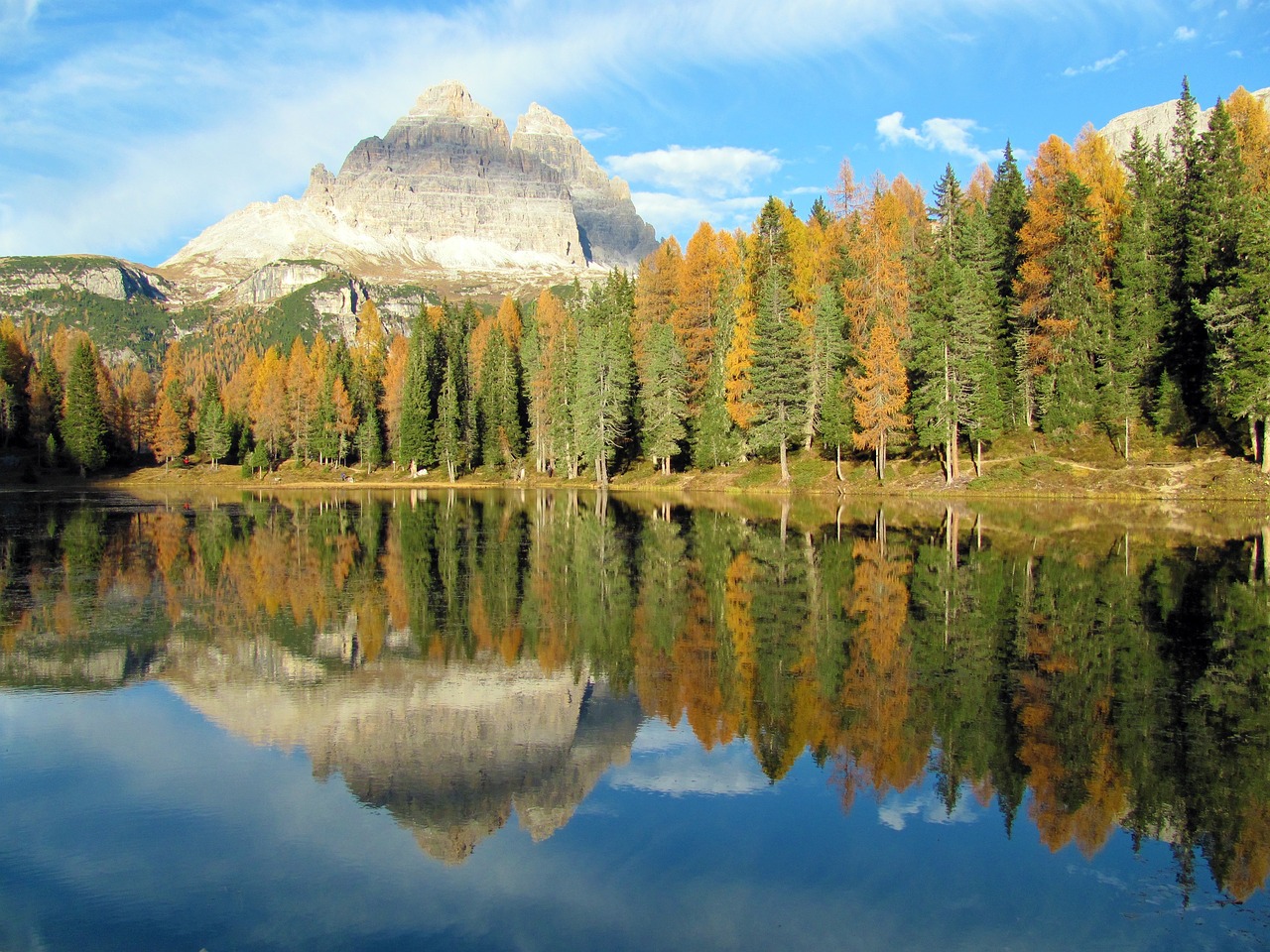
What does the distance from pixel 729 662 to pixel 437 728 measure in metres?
5.96

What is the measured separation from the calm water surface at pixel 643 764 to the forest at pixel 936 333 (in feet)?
111

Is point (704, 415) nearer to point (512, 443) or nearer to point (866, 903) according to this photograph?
point (512, 443)

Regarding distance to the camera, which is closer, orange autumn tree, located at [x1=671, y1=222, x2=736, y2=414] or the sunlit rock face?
the sunlit rock face

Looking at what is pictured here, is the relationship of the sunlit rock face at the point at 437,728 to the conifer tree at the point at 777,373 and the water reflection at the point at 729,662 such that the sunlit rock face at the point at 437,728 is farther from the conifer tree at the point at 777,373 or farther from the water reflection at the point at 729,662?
the conifer tree at the point at 777,373

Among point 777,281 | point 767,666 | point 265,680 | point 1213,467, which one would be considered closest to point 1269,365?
point 1213,467

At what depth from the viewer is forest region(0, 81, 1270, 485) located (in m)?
54.8

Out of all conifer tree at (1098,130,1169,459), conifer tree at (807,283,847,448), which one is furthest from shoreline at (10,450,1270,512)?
conifer tree at (807,283,847,448)

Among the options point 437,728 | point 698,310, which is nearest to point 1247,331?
point 698,310

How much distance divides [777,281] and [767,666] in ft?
178

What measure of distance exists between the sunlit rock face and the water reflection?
0.06 m

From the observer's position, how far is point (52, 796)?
10.9 meters

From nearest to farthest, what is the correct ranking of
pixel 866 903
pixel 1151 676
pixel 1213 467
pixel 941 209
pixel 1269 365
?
pixel 866 903
pixel 1151 676
pixel 1269 365
pixel 1213 467
pixel 941 209

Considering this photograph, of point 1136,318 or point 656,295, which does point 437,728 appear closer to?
point 1136,318

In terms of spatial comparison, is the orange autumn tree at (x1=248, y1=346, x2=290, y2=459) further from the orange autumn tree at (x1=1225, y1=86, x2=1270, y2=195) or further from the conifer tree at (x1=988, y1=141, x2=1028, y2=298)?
the orange autumn tree at (x1=1225, y1=86, x2=1270, y2=195)
